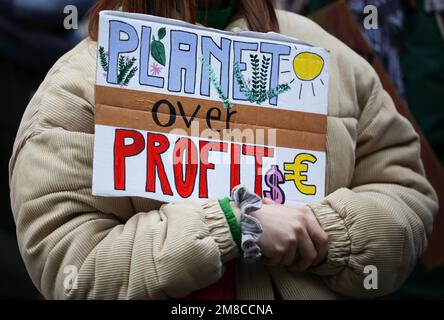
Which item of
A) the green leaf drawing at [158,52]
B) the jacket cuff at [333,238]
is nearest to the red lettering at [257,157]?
the jacket cuff at [333,238]

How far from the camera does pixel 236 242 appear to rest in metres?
1.44

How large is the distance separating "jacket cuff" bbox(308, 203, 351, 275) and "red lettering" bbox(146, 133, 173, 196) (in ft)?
0.91

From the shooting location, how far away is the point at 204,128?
1.49 metres

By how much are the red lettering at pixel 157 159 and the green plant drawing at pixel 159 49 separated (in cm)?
14

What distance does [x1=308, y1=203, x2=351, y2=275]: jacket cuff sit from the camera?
151 cm

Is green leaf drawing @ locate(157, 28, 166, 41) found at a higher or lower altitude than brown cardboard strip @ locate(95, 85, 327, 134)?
higher

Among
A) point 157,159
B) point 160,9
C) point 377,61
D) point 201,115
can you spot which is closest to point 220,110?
point 201,115

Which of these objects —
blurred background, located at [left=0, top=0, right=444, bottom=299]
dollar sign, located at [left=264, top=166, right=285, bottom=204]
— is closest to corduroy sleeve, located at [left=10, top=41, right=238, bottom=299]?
dollar sign, located at [left=264, top=166, right=285, bottom=204]

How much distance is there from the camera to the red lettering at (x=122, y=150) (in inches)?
57.1

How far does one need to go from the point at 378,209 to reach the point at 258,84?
1.10 ft

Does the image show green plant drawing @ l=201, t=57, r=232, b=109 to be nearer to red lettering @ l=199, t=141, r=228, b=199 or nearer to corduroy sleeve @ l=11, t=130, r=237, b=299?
red lettering @ l=199, t=141, r=228, b=199

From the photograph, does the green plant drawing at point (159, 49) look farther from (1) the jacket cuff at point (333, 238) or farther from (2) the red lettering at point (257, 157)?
(1) the jacket cuff at point (333, 238)
